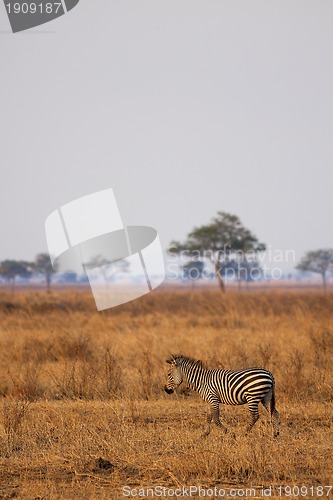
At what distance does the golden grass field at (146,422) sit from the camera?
6.46 metres

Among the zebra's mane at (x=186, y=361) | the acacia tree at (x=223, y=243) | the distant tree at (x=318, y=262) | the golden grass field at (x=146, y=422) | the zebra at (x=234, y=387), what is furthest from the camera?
the distant tree at (x=318, y=262)

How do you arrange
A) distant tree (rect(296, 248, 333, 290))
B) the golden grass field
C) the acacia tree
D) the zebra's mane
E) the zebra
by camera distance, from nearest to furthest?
the golden grass field, the zebra, the zebra's mane, the acacia tree, distant tree (rect(296, 248, 333, 290))

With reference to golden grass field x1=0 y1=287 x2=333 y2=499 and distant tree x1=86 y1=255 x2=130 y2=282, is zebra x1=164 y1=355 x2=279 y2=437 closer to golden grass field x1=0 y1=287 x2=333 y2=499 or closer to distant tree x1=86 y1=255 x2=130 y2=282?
golden grass field x1=0 y1=287 x2=333 y2=499

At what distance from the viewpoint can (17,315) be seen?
25625 millimetres

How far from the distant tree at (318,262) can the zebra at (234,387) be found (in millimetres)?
77060

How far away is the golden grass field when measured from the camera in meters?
6.46

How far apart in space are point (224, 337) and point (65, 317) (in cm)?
908

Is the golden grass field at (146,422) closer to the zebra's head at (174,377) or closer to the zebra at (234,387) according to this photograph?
the zebra at (234,387)

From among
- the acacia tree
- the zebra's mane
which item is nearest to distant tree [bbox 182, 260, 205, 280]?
the acacia tree

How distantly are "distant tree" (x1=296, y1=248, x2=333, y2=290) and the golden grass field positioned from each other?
68.0 metres

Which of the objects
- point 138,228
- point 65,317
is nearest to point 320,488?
point 65,317

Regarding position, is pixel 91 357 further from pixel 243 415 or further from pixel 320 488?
pixel 320 488

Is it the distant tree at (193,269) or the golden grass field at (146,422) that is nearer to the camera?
the golden grass field at (146,422)

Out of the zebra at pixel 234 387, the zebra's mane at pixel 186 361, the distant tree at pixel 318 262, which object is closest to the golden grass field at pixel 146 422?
the zebra at pixel 234 387
